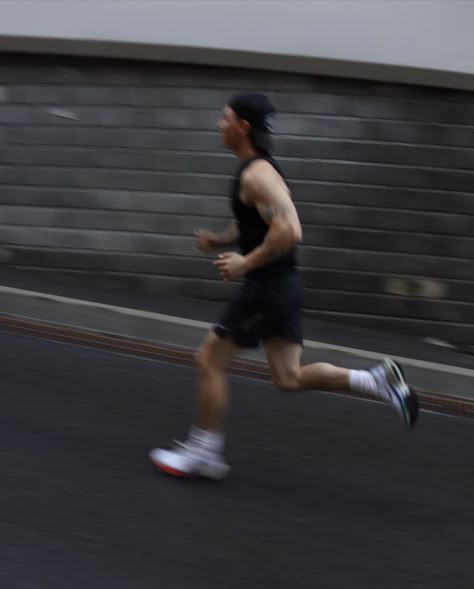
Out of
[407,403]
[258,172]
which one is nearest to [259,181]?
[258,172]

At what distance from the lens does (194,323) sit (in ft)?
26.2

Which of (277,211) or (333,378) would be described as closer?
(277,211)

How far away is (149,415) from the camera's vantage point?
245 inches

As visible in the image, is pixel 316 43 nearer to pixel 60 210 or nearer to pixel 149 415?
pixel 60 210

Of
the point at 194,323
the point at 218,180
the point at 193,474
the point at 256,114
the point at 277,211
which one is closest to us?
the point at 277,211

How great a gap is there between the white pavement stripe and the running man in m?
2.15

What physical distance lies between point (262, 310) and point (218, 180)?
4.39 metres

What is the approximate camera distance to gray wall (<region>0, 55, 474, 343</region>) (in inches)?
358

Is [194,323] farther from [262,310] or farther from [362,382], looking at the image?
[262,310]

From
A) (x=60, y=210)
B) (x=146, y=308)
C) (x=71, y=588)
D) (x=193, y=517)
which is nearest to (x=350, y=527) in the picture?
(x=193, y=517)

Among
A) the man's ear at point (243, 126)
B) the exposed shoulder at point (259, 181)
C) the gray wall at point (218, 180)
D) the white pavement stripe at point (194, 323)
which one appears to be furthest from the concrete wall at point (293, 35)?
the exposed shoulder at point (259, 181)

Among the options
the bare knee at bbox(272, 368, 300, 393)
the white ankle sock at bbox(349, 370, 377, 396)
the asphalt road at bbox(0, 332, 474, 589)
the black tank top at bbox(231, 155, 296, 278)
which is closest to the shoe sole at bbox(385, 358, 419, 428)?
the white ankle sock at bbox(349, 370, 377, 396)

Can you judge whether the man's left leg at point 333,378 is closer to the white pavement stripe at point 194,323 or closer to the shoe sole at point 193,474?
the shoe sole at point 193,474

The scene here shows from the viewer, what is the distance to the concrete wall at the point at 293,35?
891 centimetres
